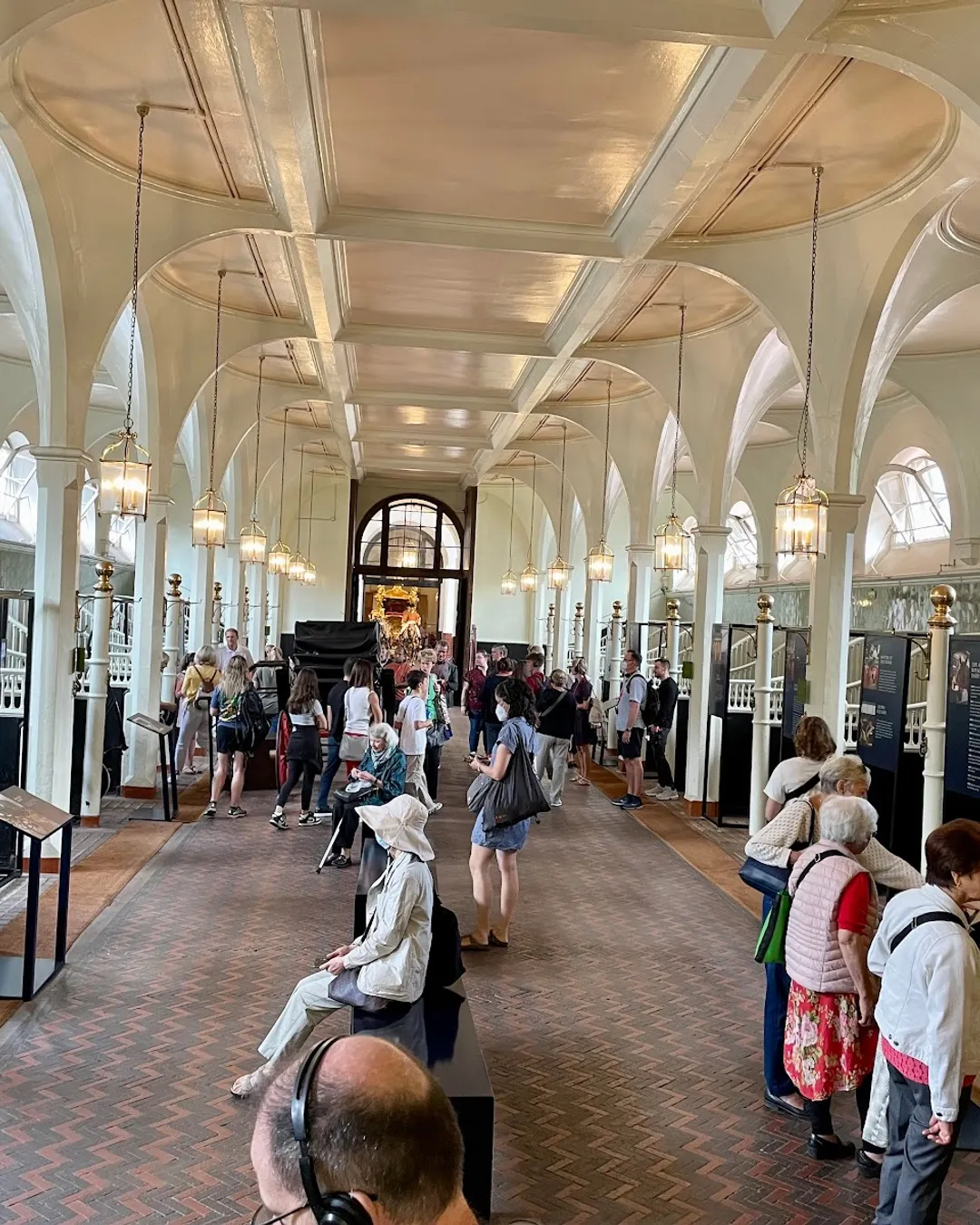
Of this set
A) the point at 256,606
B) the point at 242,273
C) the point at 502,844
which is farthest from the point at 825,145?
the point at 256,606

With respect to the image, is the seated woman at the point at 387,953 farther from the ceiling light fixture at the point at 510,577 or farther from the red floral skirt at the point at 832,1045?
the ceiling light fixture at the point at 510,577

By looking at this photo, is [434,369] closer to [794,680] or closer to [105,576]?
[105,576]

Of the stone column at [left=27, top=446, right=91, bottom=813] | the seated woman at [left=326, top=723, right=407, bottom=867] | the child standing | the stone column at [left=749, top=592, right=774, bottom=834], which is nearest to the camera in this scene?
the seated woman at [left=326, top=723, right=407, bottom=867]

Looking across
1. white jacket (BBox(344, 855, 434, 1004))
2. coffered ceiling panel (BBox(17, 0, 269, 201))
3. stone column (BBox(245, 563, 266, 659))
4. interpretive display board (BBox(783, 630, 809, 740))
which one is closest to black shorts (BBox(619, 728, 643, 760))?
interpretive display board (BBox(783, 630, 809, 740))

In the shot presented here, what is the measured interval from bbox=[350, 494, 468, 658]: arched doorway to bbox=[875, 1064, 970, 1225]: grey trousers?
23.0 metres

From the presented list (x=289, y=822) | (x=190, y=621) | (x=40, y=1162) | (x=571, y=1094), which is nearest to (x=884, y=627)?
(x=289, y=822)

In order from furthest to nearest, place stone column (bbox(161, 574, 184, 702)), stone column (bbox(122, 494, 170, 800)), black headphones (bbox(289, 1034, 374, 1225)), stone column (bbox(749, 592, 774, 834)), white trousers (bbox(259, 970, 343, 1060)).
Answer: stone column (bbox(161, 574, 184, 702)), stone column (bbox(122, 494, 170, 800)), stone column (bbox(749, 592, 774, 834)), white trousers (bbox(259, 970, 343, 1060)), black headphones (bbox(289, 1034, 374, 1225))

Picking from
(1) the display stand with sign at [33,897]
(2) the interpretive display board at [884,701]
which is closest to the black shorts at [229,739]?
(1) the display stand with sign at [33,897]

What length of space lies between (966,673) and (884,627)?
9945mm

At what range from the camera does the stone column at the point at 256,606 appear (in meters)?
23.6

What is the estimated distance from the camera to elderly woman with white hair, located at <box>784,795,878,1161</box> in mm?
4090

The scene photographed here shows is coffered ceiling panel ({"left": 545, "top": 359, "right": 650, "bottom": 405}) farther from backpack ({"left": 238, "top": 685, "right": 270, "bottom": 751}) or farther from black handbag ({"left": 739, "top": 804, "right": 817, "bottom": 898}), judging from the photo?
black handbag ({"left": 739, "top": 804, "right": 817, "bottom": 898})

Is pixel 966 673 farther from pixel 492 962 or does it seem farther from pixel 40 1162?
pixel 40 1162

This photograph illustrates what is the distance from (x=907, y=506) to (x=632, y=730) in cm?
697
